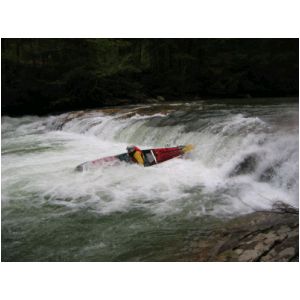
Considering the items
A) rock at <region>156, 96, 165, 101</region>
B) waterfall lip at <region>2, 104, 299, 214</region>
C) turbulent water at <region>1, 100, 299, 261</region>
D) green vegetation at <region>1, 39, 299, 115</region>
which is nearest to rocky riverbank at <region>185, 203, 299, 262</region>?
turbulent water at <region>1, 100, 299, 261</region>

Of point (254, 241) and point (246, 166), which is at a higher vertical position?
A: point (246, 166)

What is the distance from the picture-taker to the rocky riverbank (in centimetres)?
241

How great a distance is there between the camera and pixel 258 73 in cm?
487

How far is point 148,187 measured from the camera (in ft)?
12.0

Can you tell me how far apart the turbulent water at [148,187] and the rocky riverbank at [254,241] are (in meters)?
0.12

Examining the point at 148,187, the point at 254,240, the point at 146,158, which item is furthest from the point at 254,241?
the point at 146,158

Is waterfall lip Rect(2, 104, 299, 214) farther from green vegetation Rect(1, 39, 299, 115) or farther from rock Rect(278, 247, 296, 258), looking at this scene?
rock Rect(278, 247, 296, 258)

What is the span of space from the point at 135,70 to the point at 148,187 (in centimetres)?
241

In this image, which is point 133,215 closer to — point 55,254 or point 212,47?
point 55,254

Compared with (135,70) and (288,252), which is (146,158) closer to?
(135,70)

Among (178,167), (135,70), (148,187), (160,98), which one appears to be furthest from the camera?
(160,98)

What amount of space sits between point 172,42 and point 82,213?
1.92 meters

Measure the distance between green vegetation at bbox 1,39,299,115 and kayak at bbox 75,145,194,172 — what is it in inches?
43.5
